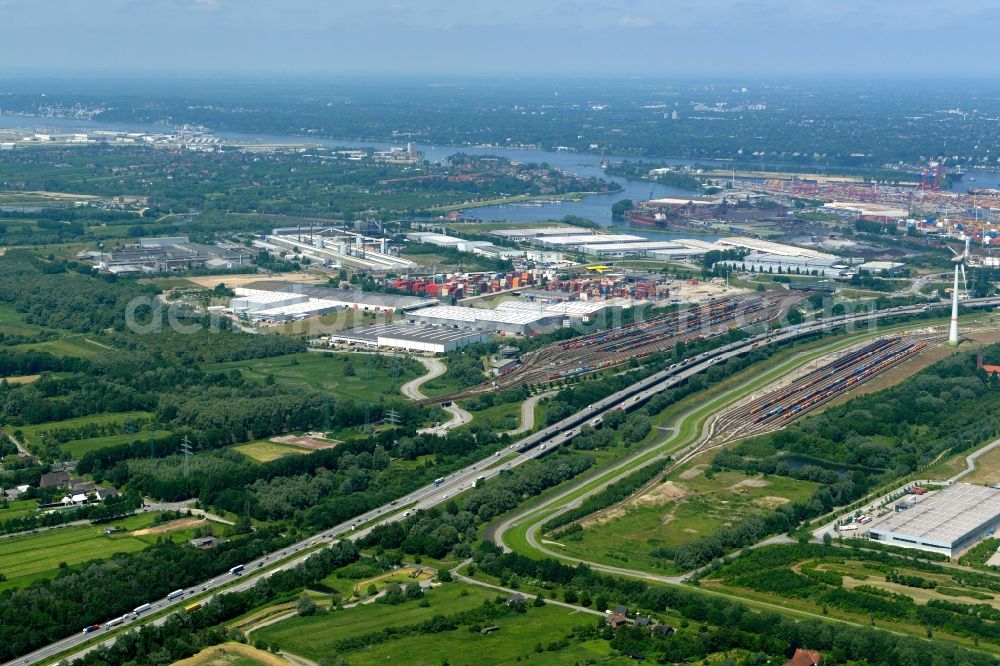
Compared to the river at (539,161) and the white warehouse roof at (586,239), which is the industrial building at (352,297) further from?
the river at (539,161)

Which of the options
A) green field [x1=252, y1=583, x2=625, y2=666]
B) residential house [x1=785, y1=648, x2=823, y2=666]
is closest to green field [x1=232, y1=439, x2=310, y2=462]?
green field [x1=252, y1=583, x2=625, y2=666]

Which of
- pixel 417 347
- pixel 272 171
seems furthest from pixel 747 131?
pixel 417 347

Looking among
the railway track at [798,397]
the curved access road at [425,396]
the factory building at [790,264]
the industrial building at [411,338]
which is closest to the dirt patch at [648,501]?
the railway track at [798,397]

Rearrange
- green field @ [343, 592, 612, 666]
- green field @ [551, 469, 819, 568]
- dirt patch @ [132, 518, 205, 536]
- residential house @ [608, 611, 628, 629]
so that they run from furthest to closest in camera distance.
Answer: dirt patch @ [132, 518, 205, 536] < green field @ [551, 469, 819, 568] < residential house @ [608, 611, 628, 629] < green field @ [343, 592, 612, 666]

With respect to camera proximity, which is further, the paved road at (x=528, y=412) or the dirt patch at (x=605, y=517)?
the paved road at (x=528, y=412)

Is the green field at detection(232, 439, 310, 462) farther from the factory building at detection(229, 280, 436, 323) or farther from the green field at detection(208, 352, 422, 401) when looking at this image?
the factory building at detection(229, 280, 436, 323)

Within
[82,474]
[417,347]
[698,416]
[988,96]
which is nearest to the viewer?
[82,474]

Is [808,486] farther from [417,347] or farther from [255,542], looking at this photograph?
[417,347]
